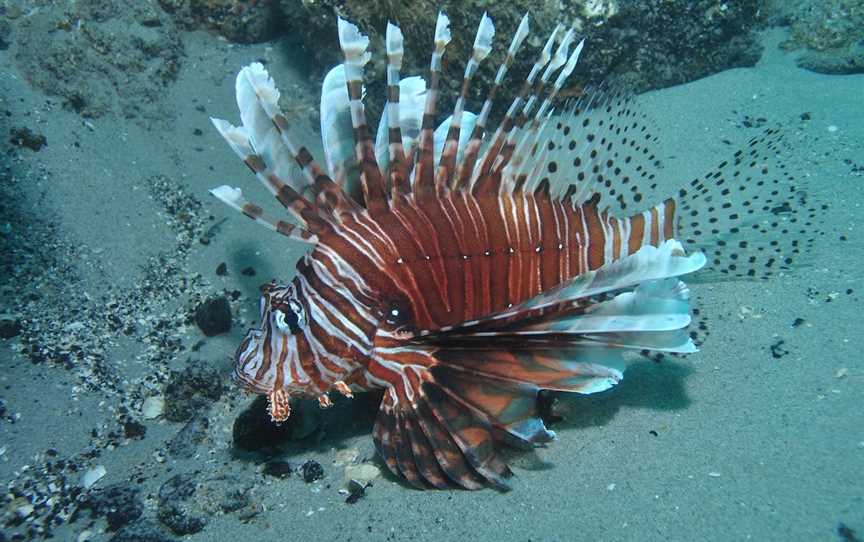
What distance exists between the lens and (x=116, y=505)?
372cm

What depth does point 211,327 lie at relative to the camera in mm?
5242

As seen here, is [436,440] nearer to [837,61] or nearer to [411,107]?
[411,107]

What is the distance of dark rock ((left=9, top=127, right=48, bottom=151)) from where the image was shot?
558 cm

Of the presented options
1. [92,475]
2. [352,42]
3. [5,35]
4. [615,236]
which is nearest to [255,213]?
[352,42]

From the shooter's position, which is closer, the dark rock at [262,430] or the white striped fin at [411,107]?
the white striped fin at [411,107]

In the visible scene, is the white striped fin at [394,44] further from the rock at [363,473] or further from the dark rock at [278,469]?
the dark rock at [278,469]

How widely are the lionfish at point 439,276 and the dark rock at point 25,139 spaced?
143 inches

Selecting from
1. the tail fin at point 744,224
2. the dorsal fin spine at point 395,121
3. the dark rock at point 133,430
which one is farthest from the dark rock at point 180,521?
the tail fin at point 744,224

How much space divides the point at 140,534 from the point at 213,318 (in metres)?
2.17

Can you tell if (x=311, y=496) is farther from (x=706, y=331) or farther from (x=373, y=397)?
(x=706, y=331)

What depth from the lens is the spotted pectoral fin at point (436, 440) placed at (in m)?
Answer: 3.28

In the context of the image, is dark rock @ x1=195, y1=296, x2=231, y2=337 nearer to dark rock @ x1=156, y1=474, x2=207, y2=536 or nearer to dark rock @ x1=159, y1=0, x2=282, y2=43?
dark rock @ x1=156, y1=474, x2=207, y2=536

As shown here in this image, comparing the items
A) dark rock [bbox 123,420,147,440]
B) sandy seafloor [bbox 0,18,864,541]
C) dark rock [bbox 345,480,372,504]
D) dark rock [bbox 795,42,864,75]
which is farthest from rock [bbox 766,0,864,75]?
dark rock [bbox 123,420,147,440]

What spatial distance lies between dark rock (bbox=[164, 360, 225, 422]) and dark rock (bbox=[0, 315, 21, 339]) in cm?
130
